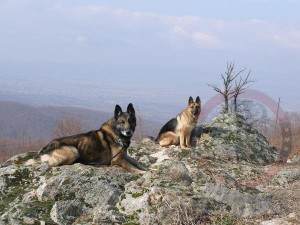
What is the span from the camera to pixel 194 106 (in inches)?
706

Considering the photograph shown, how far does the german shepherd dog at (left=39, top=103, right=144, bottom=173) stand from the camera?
11570 millimetres

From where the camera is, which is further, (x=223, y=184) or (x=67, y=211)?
(x=223, y=184)

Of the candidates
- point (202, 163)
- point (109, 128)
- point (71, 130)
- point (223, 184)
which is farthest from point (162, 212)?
point (71, 130)

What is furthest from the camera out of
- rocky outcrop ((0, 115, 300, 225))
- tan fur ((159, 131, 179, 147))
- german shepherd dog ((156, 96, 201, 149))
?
tan fur ((159, 131, 179, 147))

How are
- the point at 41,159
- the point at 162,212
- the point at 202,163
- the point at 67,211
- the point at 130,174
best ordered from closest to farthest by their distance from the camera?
the point at 162,212
the point at 67,211
the point at 130,174
the point at 41,159
the point at 202,163

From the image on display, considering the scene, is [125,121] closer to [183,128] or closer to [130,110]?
[130,110]

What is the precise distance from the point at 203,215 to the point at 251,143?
29.5 ft

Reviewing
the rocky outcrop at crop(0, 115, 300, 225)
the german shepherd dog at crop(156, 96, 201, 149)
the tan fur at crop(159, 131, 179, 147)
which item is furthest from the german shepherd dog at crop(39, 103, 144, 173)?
the tan fur at crop(159, 131, 179, 147)

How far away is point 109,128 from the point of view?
12.1 meters

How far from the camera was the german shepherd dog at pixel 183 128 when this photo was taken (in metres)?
17.5

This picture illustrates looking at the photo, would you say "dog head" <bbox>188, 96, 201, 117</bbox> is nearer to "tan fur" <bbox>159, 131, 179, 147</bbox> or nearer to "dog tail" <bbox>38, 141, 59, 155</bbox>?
"tan fur" <bbox>159, 131, 179, 147</bbox>

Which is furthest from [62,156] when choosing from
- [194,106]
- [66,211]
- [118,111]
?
[194,106]

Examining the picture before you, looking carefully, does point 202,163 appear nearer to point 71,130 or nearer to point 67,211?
point 67,211

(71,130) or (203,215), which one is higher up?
(203,215)
